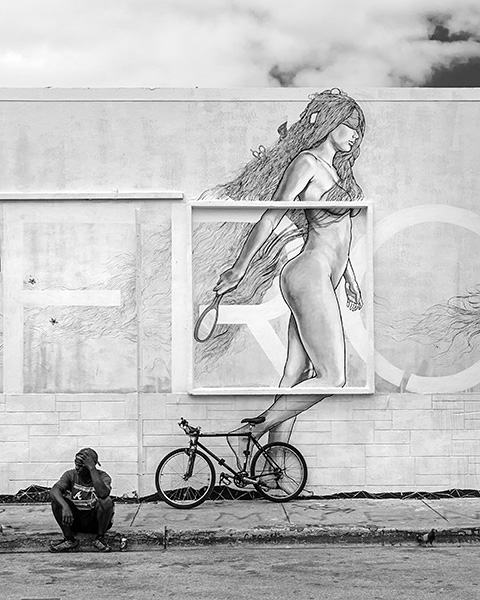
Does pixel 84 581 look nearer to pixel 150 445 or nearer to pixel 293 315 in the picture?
pixel 150 445

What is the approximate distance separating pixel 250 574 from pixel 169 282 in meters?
4.56

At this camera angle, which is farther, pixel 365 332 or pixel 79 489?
pixel 365 332

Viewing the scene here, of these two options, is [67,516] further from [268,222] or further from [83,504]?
[268,222]

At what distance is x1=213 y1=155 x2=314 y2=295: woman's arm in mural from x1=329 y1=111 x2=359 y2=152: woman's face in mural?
428mm

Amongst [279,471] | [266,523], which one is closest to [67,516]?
[266,523]

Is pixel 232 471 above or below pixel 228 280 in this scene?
below

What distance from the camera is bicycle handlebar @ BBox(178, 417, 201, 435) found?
1165 cm

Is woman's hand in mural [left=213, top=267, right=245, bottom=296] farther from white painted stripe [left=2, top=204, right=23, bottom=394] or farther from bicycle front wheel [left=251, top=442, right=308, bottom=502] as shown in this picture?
white painted stripe [left=2, top=204, right=23, bottom=394]

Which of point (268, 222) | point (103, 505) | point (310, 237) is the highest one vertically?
point (268, 222)

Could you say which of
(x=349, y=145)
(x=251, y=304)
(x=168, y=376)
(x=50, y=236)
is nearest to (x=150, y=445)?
(x=168, y=376)

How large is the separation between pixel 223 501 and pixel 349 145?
16.1 feet

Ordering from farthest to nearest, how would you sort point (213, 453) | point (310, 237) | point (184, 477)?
point (310, 237) < point (213, 453) < point (184, 477)

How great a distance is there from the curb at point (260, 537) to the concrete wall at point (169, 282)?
6.18 ft

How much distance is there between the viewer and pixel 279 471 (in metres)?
11.8
